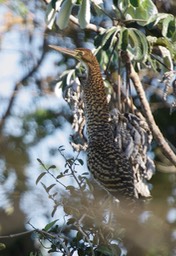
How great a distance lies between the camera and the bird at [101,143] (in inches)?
162

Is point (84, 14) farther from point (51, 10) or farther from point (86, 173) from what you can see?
point (86, 173)

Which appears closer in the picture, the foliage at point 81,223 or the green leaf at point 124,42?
the foliage at point 81,223

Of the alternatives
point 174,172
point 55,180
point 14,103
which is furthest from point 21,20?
point 55,180

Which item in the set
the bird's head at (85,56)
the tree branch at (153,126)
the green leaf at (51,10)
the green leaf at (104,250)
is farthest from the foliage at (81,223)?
the bird's head at (85,56)

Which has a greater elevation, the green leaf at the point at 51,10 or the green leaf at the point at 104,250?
the green leaf at the point at 51,10

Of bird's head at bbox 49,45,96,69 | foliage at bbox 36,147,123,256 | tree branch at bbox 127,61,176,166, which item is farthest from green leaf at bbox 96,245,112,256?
bird's head at bbox 49,45,96,69

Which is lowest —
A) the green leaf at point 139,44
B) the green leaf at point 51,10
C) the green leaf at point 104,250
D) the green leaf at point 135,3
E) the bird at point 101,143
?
the bird at point 101,143

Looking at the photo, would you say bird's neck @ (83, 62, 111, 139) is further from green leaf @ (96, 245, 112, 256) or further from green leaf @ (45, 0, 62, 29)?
green leaf @ (96, 245, 112, 256)

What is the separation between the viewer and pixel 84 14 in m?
3.76

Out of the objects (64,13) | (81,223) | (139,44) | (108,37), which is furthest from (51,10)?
(81,223)

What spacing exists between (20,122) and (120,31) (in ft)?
6.76

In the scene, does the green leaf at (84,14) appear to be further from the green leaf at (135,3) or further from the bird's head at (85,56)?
the bird's head at (85,56)

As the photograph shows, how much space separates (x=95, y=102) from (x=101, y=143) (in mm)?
247

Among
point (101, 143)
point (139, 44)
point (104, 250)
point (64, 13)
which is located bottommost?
point (101, 143)
